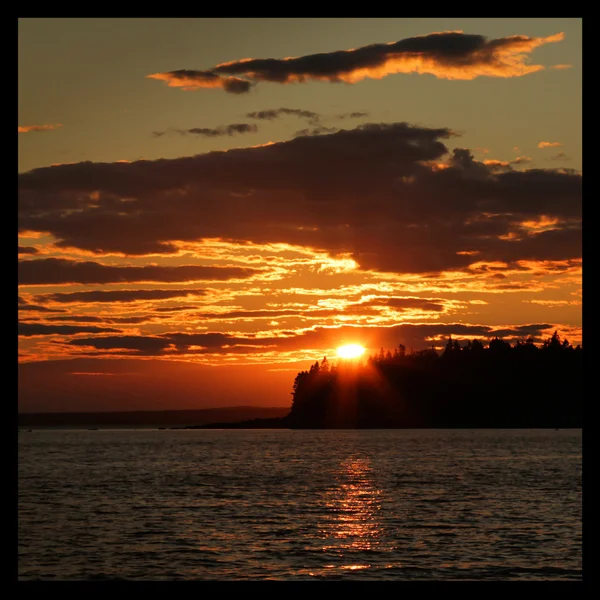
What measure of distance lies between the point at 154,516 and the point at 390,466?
240 feet

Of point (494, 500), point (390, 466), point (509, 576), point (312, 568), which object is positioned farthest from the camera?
point (390, 466)

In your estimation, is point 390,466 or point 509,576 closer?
point 509,576
